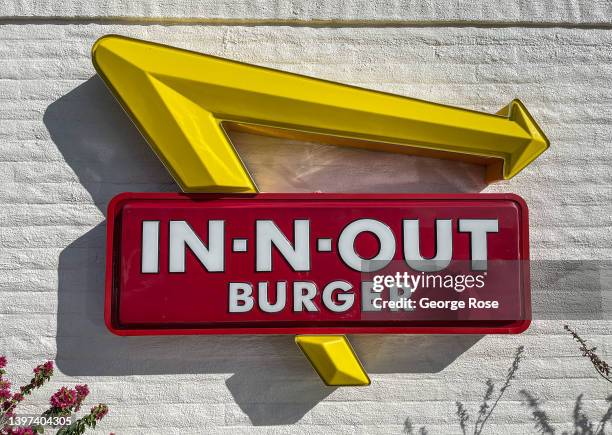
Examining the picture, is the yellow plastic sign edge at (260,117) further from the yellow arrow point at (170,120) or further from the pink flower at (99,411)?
the pink flower at (99,411)

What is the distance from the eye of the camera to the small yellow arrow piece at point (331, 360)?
3.24 m

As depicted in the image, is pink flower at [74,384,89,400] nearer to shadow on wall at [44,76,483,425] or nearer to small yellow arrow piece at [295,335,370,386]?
shadow on wall at [44,76,483,425]

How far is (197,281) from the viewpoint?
3279mm

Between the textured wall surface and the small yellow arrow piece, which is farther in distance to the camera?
the textured wall surface

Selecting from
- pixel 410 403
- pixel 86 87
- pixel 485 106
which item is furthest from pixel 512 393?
pixel 86 87

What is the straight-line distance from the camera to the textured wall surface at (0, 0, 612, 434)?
11.3 ft

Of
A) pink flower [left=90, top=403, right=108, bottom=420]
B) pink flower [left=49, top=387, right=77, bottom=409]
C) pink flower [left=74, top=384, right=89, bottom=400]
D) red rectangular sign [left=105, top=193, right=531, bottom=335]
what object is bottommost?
pink flower [left=90, top=403, right=108, bottom=420]

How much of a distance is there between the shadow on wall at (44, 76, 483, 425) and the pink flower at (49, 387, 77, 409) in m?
0.34

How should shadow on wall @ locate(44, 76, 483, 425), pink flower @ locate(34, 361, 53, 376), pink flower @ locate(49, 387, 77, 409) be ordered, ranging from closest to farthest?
pink flower @ locate(49, 387, 77, 409) < pink flower @ locate(34, 361, 53, 376) < shadow on wall @ locate(44, 76, 483, 425)

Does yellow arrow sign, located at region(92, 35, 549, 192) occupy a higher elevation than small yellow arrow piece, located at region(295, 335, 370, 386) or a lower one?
higher

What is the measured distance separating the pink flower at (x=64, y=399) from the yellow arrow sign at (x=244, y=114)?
1430 millimetres

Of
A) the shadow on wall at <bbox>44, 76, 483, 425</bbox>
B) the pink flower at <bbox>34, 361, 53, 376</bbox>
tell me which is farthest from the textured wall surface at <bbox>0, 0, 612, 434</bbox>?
the pink flower at <bbox>34, 361, 53, 376</bbox>

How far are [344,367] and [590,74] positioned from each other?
8.77 feet

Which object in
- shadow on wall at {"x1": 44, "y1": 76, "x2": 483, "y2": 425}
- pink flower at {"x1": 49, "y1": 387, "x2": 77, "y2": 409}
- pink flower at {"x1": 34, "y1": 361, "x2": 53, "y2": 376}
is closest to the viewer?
pink flower at {"x1": 49, "y1": 387, "x2": 77, "y2": 409}
